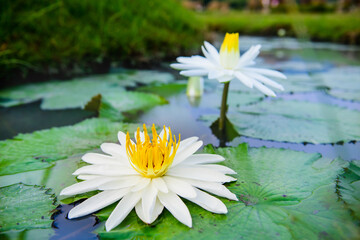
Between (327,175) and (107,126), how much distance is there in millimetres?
982

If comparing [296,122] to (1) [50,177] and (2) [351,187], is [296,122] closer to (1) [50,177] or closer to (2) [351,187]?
(2) [351,187]

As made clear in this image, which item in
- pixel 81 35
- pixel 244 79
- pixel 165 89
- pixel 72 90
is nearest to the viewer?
pixel 244 79

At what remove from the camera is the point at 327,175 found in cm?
90

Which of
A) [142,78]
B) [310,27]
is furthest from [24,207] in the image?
[310,27]

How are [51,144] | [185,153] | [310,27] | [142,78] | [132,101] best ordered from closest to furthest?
[185,153] → [51,144] → [132,101] → [142,78] → [310,27]

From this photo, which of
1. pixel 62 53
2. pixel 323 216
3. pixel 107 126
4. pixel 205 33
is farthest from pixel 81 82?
pixel 205 33

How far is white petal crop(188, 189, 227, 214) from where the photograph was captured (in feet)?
2.37

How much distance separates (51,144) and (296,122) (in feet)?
3.98

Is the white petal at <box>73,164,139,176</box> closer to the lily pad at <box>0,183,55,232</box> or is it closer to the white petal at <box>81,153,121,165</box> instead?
the white petal at <box>81,153,121,165</box>

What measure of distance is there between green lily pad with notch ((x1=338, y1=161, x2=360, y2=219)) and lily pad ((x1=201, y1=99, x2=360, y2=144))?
36 centimetres

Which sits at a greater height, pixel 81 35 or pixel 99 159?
pixel 81 35

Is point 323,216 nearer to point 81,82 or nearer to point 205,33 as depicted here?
point 81,82

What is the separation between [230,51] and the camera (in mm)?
1132

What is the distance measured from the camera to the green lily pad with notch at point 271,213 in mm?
671
